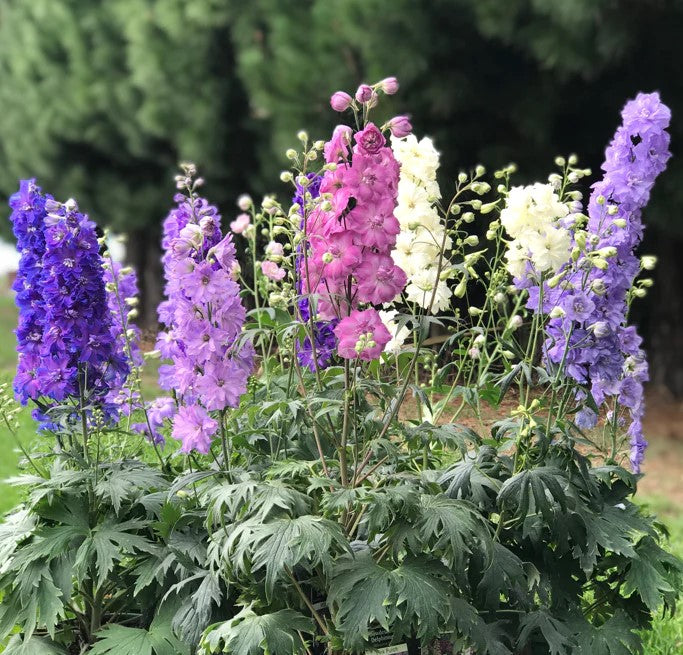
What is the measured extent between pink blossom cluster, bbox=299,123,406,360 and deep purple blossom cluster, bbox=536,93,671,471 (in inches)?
21.2

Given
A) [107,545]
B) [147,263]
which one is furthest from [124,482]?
[147,263]

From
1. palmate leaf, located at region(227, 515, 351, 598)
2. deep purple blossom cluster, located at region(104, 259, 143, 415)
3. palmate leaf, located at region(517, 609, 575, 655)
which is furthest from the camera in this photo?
deep purple blossom cluster, located at region(104, 259, 143, 415)

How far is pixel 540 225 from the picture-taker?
119 inches

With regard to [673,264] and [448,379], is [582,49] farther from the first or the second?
[448,379]

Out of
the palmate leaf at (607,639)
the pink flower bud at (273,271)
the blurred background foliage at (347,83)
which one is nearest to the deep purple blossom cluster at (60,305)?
the pink flower bud at (273,271)

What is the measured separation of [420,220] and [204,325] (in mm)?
696

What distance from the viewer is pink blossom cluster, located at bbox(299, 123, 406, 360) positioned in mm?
2727

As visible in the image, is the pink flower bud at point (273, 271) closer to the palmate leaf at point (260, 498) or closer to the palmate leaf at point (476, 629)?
the palmate leaf at point (260, 498)

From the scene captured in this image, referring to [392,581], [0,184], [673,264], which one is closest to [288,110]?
[673,264]

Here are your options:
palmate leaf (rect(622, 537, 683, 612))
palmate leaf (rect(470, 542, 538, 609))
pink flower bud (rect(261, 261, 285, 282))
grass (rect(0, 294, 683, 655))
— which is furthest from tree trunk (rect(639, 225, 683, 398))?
palmate leaf (rect(470, 542, 538, 609))

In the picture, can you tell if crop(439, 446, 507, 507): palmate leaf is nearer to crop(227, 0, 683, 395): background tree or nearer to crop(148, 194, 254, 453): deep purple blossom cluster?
crop(148, 194, 254, 453): deep purple blossom cluster

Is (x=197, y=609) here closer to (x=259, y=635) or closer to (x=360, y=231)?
(x=259, y=635)

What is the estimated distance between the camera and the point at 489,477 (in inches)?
119

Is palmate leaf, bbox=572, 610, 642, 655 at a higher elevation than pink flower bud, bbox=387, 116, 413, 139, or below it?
below
